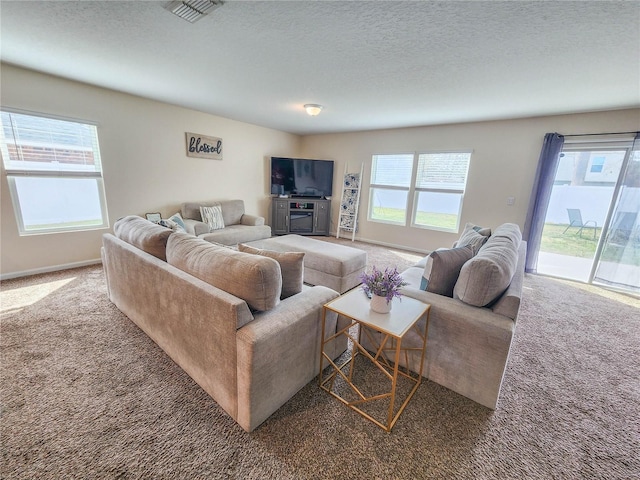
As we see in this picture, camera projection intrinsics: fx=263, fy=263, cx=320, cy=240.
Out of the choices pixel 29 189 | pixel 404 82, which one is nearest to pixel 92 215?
pixel 29 189

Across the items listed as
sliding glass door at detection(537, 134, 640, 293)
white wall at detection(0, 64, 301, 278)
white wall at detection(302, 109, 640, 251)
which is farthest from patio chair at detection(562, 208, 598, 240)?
white wall at detection(0, 64, 301, 278)

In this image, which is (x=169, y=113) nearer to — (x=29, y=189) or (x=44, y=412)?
(x=29, y=189)

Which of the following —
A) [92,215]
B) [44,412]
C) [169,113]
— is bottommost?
[44,412]

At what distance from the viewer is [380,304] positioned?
1537 mm

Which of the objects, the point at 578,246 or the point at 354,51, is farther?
the point at 578,246

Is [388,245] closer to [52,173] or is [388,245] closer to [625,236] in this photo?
[625,236]

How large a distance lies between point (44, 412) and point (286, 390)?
134cm

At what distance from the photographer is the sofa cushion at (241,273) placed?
4.44 feet

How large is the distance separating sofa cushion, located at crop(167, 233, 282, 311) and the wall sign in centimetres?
356

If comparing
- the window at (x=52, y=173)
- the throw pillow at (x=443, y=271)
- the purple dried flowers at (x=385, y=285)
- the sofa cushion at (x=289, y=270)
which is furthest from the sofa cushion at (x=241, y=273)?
the window at (x=52, y=173)

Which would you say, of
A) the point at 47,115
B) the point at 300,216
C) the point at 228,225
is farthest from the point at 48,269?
the point at 300,216

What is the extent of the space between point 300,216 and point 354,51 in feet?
13.5

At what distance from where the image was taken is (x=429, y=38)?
1914 mm

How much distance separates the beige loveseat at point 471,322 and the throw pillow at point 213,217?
355 centimetres
